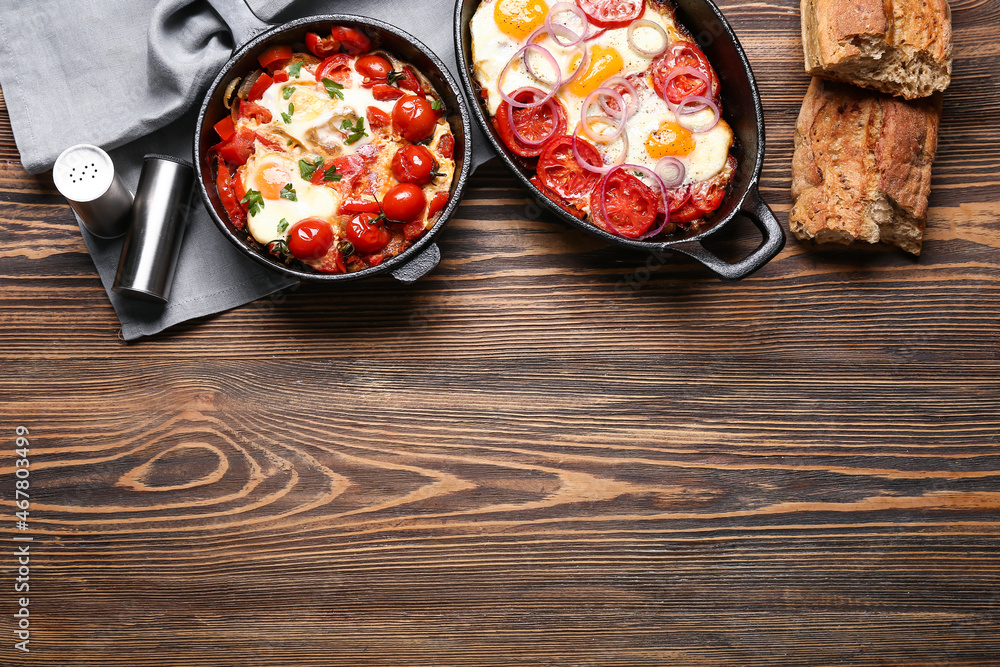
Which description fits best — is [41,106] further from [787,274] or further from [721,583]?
[721,583]

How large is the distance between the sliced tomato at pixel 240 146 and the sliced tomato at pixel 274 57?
27cm

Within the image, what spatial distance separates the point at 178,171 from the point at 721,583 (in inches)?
114

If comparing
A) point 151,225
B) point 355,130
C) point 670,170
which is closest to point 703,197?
point 670,170

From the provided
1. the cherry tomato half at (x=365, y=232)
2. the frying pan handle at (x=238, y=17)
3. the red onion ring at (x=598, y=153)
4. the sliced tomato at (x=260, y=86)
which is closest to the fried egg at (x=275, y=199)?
the cherry tomato half at (x=365, y=232)

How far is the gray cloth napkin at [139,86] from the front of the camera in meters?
2.60

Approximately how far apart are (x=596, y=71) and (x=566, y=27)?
0.73ft

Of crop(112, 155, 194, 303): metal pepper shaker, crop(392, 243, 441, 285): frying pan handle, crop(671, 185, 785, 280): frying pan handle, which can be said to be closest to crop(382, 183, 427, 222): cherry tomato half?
crop(392, 243, 441, 285): frying pan handle

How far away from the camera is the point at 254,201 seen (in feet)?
7.81

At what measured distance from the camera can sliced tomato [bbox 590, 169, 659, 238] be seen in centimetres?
249

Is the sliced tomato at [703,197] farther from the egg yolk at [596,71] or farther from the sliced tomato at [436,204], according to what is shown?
the sliced tomato at [436,204]

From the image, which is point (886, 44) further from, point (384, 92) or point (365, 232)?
point (365, 232)

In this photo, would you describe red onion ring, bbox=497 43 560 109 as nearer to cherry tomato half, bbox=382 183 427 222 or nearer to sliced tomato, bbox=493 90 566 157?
sliced tomato, bbox=493 90 566 157

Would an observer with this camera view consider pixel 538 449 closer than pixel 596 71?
No

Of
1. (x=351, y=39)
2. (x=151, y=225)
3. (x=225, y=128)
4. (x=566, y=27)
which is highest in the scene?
(x=566, y=27)
